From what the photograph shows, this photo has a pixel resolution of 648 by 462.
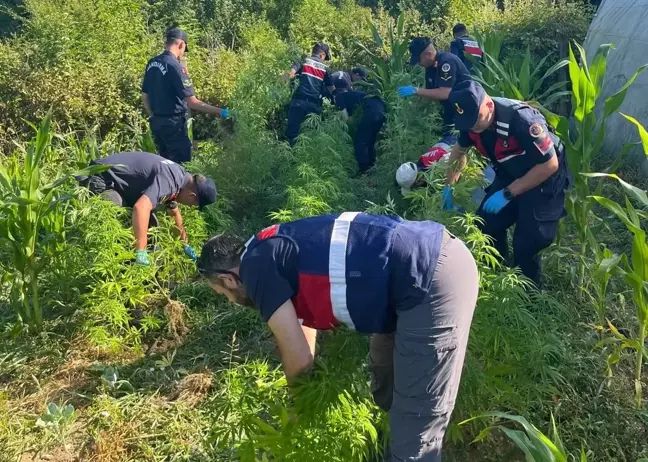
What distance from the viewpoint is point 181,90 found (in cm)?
555

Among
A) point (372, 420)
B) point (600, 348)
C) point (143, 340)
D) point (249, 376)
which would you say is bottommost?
point (143, 340)

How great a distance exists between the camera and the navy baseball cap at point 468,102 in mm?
3291

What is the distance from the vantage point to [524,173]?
3.59 m

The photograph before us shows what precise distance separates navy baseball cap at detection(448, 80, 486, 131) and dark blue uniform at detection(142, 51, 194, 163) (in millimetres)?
3114

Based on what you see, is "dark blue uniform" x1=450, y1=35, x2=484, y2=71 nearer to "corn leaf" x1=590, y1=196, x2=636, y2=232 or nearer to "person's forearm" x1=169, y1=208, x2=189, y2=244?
"person's forearm" x1=169, y1=208, x2=189, y2=244

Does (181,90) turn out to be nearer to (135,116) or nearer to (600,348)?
(135,116)

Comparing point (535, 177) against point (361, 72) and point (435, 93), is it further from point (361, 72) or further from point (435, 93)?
point (361, 72)

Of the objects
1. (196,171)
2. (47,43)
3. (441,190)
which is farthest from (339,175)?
(47,43)

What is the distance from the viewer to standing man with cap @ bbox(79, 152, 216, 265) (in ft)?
12.4

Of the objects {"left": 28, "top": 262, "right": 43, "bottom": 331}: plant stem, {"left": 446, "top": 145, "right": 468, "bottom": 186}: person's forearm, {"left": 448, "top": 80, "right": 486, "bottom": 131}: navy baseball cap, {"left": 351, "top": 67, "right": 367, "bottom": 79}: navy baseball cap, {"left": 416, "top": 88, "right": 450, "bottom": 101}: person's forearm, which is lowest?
{"left": 28, "top": 262, "right": 43, "bottom": 331}: plant stem

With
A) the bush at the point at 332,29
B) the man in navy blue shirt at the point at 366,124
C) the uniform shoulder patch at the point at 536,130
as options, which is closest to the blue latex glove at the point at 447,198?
the uniform shoulder patch at the point at 536,130

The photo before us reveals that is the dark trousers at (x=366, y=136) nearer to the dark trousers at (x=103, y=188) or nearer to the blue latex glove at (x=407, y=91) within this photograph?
the blue latex glove at (x=407, y=91)

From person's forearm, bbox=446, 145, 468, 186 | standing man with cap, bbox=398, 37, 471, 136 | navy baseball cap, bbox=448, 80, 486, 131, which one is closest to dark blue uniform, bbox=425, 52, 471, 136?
standing man with cap, bbox=398, 37, 471, 136

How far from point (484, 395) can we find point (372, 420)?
1.80 feet
